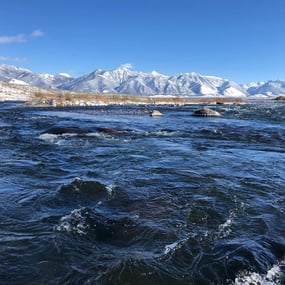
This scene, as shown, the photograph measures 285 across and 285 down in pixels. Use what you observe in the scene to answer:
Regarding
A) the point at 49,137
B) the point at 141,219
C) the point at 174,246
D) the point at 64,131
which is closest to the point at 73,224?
the point at 141,219

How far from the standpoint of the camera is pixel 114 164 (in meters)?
15.4

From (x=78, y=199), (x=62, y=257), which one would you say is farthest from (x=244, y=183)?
(x=62, y=257)

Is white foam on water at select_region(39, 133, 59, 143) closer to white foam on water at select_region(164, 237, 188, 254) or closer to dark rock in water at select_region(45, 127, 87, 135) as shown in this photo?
dark rock in water at select_region(45, 127, 87, 135)

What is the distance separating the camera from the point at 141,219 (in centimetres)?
880

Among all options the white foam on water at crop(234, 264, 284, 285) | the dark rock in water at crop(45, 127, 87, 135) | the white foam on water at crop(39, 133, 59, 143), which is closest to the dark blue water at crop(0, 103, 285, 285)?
the white foam on water at crop(234, 264, 284, 285)

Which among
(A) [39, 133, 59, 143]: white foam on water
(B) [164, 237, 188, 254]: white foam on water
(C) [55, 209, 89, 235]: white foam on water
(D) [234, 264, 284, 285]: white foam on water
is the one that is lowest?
(A) [39, 133, 59, 143]: white foam on water

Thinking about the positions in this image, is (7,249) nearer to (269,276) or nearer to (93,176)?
(269,276)

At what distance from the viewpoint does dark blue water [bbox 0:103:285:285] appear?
6.43 meters

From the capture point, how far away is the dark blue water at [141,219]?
6430 mm

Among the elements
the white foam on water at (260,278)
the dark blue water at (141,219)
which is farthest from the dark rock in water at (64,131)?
the white foam on water at (260,278)

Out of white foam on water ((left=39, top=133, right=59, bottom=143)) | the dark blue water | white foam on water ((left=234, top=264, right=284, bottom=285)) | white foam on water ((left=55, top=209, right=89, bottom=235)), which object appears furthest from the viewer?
white foam on water ((left=39, top=133, right=59, bottom=143))

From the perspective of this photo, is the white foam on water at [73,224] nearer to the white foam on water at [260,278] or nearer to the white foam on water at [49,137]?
the white foam on water at [260,278]

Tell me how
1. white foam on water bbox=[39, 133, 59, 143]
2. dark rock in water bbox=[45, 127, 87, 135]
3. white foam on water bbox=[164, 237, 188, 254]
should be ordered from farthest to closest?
dark rock in water bbox=[45, 127, 87, 135] → white foam on water bbox=[39, 133, 59, 143] → white foam on water bbox=[164, 237, 188, 254]

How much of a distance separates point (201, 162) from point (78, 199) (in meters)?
7.55
